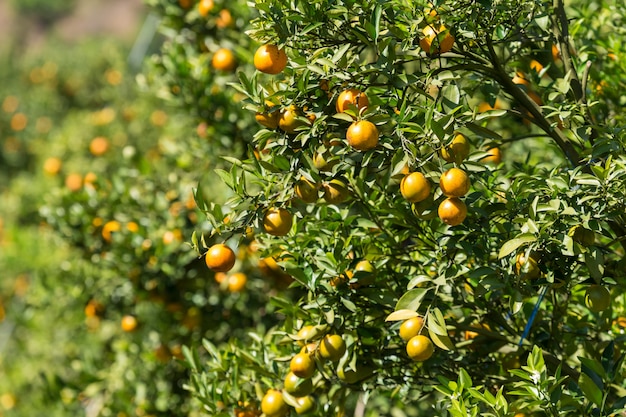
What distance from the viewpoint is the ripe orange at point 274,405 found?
1440mm

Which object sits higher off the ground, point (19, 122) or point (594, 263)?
point (594, 263)

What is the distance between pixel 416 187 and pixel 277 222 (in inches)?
9.8

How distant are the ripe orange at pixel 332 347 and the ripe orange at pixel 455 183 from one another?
367mm

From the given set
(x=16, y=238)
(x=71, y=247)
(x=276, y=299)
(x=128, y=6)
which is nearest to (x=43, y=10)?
(x=128, y=6)

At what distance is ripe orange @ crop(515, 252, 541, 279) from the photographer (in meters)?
1.15

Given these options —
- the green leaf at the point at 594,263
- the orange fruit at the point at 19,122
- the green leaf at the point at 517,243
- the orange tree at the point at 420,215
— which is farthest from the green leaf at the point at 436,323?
the orange fruit at the point at 19,122

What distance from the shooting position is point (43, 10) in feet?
68.2

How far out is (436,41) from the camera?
1.18m

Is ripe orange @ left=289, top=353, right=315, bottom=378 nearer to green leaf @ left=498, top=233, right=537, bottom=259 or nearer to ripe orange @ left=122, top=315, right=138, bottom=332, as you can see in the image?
green leaf @ left=498, top=233, right=537, bottom=259

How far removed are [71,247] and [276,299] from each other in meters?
1.48

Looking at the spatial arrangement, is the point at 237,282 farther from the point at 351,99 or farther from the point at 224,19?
the point at 351,99

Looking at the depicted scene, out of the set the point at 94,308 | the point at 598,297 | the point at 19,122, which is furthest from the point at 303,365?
the point at 19,122

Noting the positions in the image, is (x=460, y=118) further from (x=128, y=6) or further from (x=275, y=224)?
(x=128, y=6)

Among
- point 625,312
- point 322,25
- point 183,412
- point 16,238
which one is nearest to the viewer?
point 322,25
